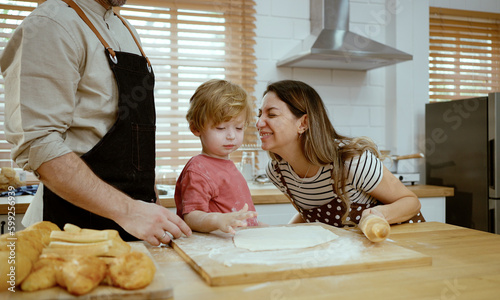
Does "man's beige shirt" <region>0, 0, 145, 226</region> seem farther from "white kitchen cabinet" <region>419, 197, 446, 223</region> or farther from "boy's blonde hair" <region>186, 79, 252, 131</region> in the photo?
"white kitchen cabinet" <region>419, 197, 446, 223</region>

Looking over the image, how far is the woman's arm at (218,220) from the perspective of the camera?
975 mm

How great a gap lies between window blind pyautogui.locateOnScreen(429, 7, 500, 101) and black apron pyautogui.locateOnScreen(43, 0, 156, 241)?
8.66 ft

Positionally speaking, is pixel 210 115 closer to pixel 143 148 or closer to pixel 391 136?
pixel 143 148

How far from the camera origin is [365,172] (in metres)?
1.42

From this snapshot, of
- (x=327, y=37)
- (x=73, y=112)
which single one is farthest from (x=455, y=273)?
(x=327, y=37)

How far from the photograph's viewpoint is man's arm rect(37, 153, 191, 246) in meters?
0.94

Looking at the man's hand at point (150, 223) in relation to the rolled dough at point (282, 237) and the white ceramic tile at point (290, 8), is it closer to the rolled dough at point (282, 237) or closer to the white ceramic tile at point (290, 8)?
the rolled dough at point (282, 237)

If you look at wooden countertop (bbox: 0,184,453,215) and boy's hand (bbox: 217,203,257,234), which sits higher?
boy's hand (bbox: 217,203,257,234)

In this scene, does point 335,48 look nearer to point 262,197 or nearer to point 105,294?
point 262,197

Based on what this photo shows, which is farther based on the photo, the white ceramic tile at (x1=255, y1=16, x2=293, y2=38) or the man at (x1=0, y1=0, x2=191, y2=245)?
the white ceramic tile at (x1=255, y1=16, x2=293, y2=38)

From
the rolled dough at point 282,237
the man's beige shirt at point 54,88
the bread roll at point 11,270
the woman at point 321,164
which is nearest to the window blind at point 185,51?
the woman at point 321,164

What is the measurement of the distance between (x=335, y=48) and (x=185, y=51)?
35.6 inches

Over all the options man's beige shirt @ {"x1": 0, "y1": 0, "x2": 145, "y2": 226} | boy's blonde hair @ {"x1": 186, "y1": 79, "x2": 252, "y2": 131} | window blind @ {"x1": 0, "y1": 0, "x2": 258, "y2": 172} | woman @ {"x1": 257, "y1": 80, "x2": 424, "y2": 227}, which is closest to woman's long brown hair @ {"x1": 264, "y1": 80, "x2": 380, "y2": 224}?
woman @ {"x1": 257, "y1": 80, "x2": 424, "y2": 227}

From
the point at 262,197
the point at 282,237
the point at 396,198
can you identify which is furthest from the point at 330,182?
the point at 262,197
